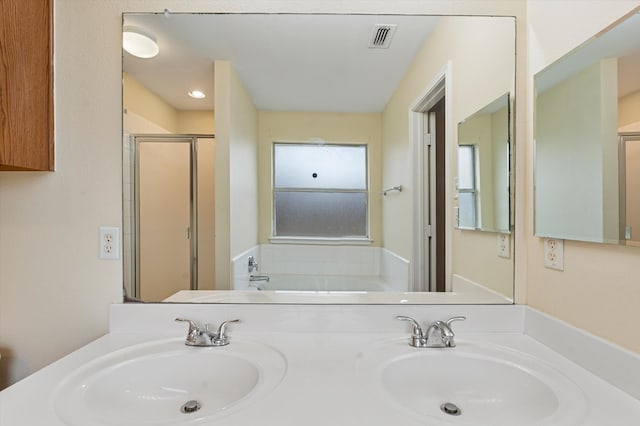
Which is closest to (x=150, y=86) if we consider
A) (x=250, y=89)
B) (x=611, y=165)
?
(x=250, y=89)

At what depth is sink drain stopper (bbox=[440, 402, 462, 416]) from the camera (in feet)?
2.92

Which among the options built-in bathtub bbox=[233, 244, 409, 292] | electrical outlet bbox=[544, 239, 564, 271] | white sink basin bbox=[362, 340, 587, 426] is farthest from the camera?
built-in bathtub bbox=[233, 244, 409, 292]

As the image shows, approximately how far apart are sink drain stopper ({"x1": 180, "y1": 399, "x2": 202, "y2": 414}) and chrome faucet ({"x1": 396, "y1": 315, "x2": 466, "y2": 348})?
0.68 m

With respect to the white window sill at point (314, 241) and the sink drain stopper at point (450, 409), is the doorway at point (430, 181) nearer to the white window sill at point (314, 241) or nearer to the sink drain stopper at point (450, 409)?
the white window sill at point (314, 241)

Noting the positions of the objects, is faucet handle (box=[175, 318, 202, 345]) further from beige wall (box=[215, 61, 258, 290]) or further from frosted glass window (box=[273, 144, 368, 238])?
frosted glass window (box=[273, 144, 368, 238])

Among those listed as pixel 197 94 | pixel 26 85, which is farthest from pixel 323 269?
pixel 26 85

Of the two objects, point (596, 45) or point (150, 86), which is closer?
point (596, 45)

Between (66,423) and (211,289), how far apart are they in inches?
23.2

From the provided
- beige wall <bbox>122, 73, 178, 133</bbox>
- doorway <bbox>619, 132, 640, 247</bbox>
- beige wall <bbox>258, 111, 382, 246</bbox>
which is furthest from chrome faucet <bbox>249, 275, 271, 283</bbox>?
doorway <bbox>619, 132, 640, 247</bbox>

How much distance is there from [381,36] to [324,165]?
539mm

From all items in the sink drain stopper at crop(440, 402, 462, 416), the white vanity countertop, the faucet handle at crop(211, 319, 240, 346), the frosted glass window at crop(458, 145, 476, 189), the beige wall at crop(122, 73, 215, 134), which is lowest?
the sink drain stopper at crop(440, 402, 462, 416)

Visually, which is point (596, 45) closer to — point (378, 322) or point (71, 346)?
point (378, 322)

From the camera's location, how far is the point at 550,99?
3.25 feet

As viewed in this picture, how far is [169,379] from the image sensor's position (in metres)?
0.98
